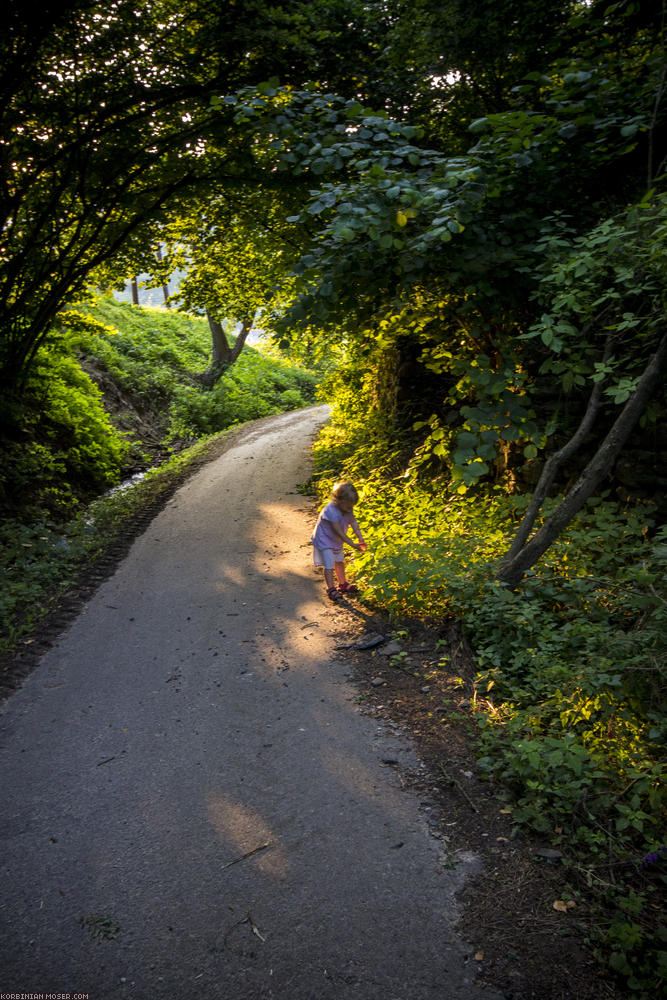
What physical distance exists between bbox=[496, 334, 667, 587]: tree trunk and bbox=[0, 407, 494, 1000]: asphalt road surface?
5.90ft

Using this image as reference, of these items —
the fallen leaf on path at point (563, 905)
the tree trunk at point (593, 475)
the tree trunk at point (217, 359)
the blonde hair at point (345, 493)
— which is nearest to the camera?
the fallen leaf on path at point (563, 905)

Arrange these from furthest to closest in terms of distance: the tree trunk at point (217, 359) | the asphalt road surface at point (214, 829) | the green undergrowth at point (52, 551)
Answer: the tree trunk at point (217, 359), the green undergrowth at point (52, 551), the asphalt road surface at point (214, 829)

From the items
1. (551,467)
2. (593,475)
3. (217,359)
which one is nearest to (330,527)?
(551,467)

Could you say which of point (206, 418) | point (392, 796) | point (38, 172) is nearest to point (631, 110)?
point (392, 796)

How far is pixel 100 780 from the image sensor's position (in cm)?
355

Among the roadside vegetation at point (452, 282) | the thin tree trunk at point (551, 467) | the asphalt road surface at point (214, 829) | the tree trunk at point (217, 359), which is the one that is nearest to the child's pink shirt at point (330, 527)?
the roadside vegetation at point (452, 282)

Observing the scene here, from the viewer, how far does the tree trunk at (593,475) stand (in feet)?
12.4

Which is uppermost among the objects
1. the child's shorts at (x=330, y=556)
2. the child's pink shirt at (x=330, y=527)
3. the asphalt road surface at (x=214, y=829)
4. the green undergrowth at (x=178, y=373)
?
the green undergrowth at (x=178, y=373)

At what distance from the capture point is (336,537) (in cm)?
611

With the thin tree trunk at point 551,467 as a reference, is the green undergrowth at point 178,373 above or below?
above

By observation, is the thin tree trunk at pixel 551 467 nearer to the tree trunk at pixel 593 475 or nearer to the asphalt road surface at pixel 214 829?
the tree trunk at pixel 593 475

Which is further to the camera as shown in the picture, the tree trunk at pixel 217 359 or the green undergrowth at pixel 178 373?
the tree trunk at pixel 217 359

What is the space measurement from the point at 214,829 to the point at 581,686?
2.39 m

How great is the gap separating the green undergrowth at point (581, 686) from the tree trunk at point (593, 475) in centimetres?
20
